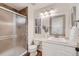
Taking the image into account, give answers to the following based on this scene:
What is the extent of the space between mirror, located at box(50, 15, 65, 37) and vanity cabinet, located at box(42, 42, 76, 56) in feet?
0.56

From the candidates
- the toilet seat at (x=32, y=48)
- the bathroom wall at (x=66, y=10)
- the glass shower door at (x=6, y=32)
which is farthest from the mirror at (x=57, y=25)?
the glass shower door at (x=6, y=32)

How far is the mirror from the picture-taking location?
136 cm

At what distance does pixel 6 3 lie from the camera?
133cm

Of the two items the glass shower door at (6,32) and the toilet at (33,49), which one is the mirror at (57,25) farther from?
the glass shower door at (6,32)

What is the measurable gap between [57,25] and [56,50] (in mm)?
359

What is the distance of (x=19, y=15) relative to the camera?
1.36 meters

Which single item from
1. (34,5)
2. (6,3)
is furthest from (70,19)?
(6,3)

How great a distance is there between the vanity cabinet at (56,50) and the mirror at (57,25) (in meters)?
0.17

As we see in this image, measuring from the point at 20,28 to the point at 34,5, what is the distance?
15.4 inches

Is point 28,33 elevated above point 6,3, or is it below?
below

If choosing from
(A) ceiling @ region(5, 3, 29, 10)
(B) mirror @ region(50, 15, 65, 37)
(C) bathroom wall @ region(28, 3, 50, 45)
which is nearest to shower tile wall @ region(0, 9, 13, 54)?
(A) ceiling @ region(5, 3, 29, 10)

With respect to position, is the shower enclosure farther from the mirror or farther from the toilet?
the mirror

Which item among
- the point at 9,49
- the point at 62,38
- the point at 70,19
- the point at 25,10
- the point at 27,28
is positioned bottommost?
the point at 9,49

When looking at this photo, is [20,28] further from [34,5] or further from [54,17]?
[54,17]
